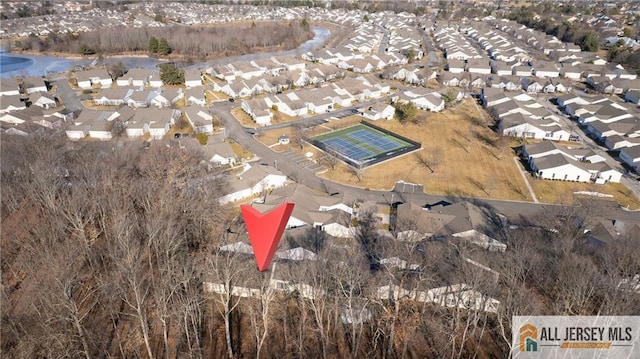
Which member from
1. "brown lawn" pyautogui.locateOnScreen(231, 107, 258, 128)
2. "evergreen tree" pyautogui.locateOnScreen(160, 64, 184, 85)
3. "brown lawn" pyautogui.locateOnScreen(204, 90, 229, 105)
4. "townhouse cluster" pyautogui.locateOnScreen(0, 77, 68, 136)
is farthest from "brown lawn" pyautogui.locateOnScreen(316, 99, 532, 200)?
"townhouse cluster" pyautogui.locateOnScreen(0, 77, 68, 136)

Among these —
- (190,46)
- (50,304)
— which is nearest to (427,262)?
(50,304)

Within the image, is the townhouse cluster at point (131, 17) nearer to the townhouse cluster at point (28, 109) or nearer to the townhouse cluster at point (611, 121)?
the townhouse cluster at point (28, 109)

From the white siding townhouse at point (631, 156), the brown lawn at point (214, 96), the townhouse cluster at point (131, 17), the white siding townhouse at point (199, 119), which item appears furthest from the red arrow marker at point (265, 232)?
the townhouse cluster at point (131, 17)

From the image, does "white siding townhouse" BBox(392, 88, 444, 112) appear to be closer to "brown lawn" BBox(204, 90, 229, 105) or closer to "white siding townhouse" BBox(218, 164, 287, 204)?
"brown lawn" BBox(204, 90, 229, 105)

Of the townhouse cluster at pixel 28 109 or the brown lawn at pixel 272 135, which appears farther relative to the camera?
the brown lawn at pixel 272 135

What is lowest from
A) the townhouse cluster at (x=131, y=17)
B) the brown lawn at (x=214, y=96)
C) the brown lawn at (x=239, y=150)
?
the townhouse cluster at (x=131, y=17)
